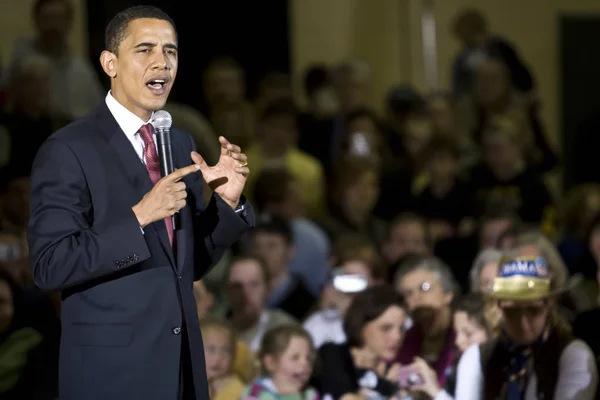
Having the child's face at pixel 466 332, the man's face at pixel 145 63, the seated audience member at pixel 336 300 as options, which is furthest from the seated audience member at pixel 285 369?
the man's face at pixel 145 63

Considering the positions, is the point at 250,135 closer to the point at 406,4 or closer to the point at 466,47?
the point at 466,47

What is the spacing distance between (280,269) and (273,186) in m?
0.73

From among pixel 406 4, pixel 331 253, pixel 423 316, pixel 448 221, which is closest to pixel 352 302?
pixel 423 316

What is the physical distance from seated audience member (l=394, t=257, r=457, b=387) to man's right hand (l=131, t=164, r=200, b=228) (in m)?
2.77

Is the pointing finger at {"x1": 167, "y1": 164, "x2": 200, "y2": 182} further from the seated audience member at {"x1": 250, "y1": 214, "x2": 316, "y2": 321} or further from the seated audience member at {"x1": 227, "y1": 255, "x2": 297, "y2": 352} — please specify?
the seated audience member at {"x1": 250, "y1": 214, "x2": 316, "y2": 321}

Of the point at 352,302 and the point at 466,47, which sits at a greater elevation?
the point at 466,47

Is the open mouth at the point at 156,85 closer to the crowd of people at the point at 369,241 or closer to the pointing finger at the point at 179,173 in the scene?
the pointing finger at the point at 179,173

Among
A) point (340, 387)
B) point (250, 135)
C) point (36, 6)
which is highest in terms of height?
point (36, 6)

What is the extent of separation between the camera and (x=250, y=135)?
8.91 m

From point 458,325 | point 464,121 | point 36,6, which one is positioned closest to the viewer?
point 458,325

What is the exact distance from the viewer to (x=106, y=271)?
9.70ft

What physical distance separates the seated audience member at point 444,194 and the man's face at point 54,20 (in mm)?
2519

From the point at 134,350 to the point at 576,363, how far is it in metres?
2.17

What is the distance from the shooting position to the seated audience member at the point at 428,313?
225 inches
